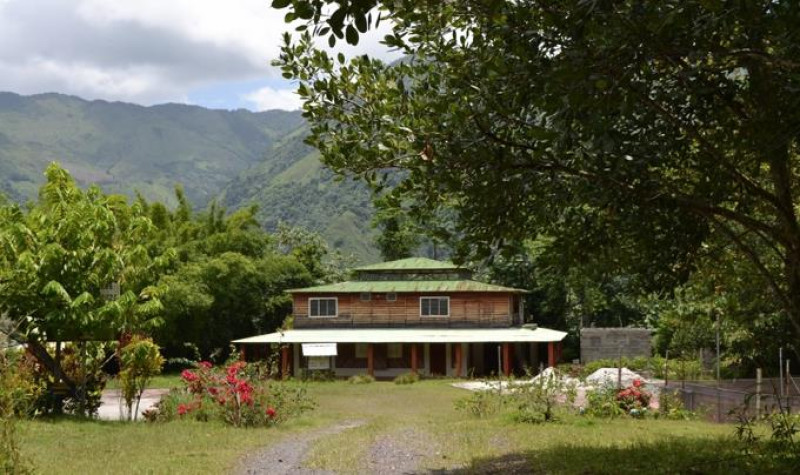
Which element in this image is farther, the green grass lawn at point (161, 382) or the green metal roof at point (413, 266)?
the green metal roof at point (413, 266)

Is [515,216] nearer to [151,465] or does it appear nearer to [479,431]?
[151,465]

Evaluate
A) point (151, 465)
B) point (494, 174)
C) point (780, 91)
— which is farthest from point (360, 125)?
point (151, 465)

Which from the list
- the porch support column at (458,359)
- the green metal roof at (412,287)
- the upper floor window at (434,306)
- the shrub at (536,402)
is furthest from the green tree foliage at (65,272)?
the upper floor window at (434,306)

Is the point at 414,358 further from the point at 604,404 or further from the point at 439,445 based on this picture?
the point at 439,445

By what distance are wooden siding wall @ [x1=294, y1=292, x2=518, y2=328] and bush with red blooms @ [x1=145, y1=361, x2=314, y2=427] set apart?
22793 mm

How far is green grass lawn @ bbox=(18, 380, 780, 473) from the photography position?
398 inches

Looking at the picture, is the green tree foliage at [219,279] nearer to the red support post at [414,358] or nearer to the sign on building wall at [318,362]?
the sign on building wall at [318,362]

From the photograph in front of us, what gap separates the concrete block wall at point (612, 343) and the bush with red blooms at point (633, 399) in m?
21.2

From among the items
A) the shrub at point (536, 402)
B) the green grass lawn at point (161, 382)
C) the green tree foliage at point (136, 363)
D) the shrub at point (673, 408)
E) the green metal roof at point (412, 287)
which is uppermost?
the green metal roof at point (412, 287)

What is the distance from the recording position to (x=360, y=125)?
886 centimetres

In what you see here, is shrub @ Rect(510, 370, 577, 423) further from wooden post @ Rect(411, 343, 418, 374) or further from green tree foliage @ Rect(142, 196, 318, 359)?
green tree foliage @ Rect(142, 196, 318, 359)

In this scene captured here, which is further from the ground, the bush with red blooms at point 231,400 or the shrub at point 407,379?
the bush with red blooms at point 231,400

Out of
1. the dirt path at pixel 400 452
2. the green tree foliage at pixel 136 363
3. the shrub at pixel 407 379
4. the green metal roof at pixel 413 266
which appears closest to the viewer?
the dirt path at pixel 400 452

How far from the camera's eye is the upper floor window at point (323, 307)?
42438 mm
